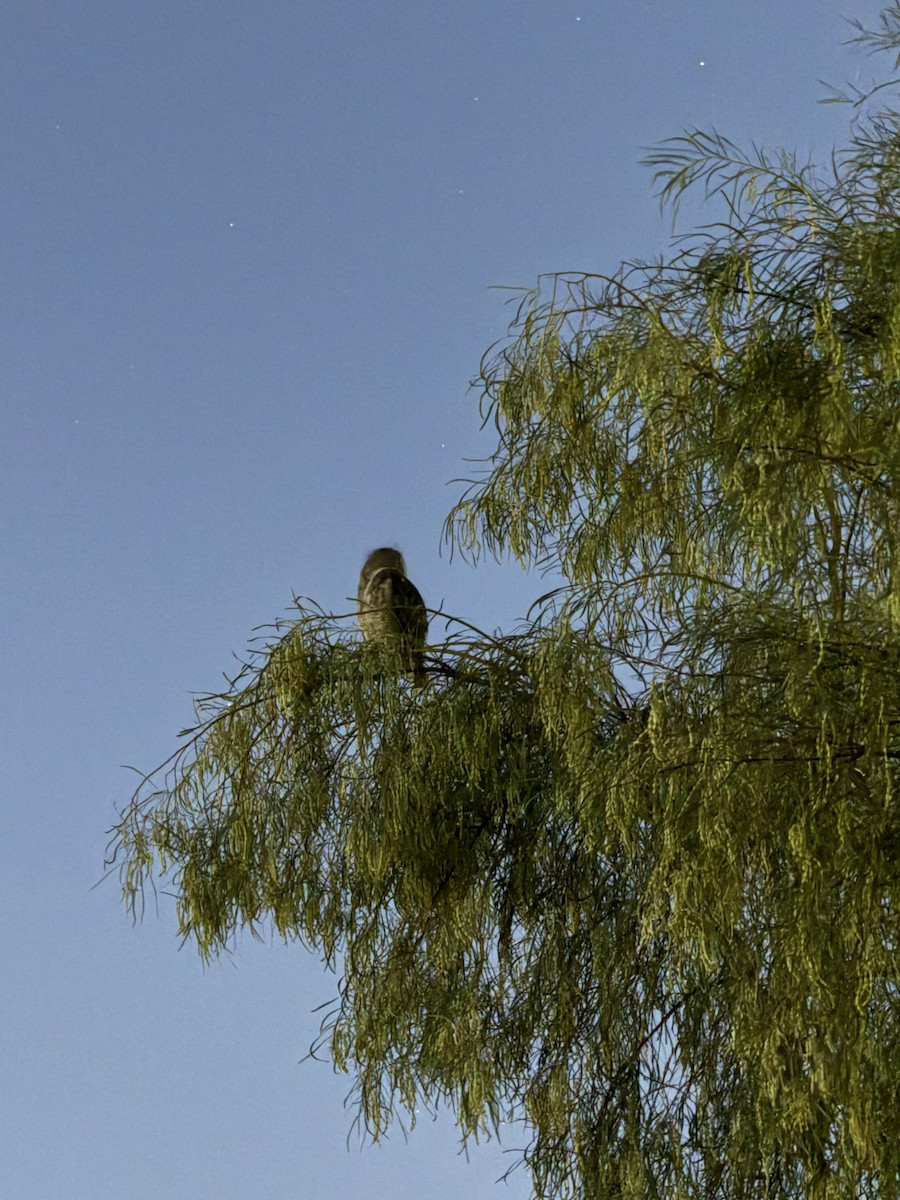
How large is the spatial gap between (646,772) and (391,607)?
1.38 m

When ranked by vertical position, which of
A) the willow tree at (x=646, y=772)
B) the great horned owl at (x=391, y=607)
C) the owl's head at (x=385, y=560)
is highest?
the owl's head at (x=385, y=560)

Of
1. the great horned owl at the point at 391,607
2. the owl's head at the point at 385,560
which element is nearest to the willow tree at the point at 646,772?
the great horned owl at the point at 391,607

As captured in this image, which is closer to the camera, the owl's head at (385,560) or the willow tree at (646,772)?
the willow tree at (646,772)

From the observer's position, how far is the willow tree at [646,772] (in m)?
2.95

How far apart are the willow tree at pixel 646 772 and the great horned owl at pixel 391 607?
20 cm

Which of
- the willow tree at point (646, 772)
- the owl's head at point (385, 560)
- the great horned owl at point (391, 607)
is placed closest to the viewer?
the willow tree at point (646, 772)

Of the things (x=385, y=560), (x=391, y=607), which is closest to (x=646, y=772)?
(x=391, y=607)

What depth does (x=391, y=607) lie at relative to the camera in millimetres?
4504

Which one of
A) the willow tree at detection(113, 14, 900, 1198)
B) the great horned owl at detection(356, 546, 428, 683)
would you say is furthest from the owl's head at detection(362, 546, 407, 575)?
the willow tree at detection(113, 14, 900, 1198)

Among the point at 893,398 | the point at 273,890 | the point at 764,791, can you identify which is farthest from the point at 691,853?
the point at 273,890

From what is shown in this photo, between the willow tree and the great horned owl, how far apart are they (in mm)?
205

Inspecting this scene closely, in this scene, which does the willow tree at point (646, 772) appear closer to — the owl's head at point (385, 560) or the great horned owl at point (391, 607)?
the great horned owl at point (391, 607)

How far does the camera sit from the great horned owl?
4.36 meters

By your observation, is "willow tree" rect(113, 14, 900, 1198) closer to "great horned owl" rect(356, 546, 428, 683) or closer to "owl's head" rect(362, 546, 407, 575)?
"great horned owl" rect(356, 546, 428, 683)
